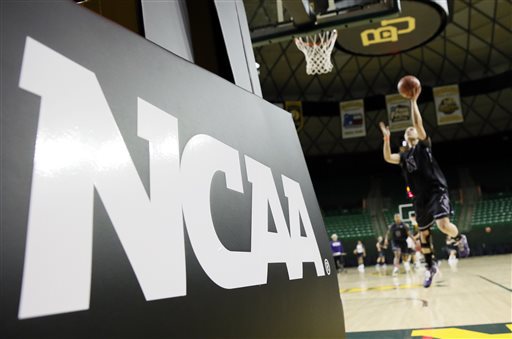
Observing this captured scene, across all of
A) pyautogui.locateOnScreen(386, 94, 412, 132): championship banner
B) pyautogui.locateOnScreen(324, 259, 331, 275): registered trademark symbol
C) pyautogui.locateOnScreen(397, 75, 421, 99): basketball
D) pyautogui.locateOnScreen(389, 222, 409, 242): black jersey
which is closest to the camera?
pyautogui.locateOnScreen(324, 259, 331, 275): registered trademark symbol

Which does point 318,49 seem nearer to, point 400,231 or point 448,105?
point 400,231

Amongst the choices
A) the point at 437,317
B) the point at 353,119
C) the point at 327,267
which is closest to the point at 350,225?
the point at 353,119

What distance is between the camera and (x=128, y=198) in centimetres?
116

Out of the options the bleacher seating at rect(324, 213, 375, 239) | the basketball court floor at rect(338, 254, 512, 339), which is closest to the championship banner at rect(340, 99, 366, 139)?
the bleacher seating at rect(324, 213, 375, 239)

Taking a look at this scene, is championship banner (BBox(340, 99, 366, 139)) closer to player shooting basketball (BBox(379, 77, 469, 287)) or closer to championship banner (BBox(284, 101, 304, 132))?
championship banner (BBox(284, 101, 304, 132))

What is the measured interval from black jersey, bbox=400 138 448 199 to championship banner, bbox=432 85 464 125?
536 inches

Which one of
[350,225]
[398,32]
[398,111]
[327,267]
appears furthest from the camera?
[350,225]

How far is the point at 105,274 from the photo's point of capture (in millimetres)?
1025

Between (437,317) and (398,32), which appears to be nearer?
(437,317)

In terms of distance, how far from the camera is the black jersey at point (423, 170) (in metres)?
5.15

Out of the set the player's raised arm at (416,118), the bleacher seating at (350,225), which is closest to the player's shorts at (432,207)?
the player's raised arm at (416,118)

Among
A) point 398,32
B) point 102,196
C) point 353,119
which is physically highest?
point 398,32

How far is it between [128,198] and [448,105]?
18.9 metres

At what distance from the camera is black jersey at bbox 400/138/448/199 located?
5.15m
